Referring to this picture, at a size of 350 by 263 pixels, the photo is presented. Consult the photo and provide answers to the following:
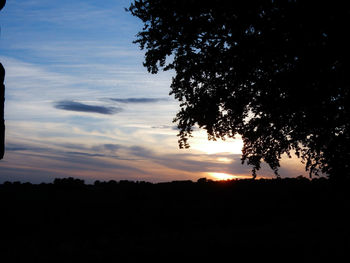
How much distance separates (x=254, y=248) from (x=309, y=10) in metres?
7.47

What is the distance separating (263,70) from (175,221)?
6.96m

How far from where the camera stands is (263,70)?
44.1 feet

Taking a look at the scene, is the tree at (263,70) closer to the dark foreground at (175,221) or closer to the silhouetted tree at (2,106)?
the dark foreground at (175,221)

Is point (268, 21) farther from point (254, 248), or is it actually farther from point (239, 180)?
point (239, 180)

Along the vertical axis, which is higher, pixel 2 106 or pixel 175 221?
pixel 2 106

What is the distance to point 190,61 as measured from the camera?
14.5 m

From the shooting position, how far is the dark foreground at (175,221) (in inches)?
415

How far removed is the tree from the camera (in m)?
12.1

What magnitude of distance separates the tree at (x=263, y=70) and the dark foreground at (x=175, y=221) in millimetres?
2843

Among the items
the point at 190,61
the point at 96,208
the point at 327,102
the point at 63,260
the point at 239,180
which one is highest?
the point at 190,61

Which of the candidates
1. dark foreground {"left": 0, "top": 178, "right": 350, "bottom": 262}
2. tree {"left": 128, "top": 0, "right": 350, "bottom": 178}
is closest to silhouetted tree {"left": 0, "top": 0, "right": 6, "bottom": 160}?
dark foreground {"left": 0, "top": 178, "right": 350, "bottom": 262}

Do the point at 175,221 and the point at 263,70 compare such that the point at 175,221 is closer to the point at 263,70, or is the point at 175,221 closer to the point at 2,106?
the point at 263,70

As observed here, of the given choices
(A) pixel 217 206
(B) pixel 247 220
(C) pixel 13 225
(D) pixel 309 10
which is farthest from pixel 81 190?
(D) pixel 309 10

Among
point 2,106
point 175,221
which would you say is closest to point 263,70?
point 175,221
